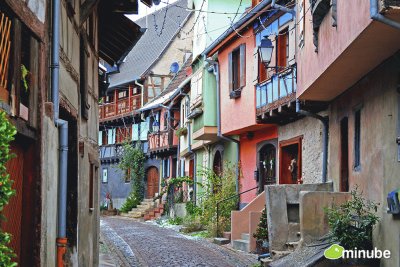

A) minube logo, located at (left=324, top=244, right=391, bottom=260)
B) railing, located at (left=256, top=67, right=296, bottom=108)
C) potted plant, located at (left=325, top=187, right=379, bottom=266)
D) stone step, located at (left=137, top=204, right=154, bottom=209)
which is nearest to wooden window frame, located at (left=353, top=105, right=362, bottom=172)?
potted plant, located at (left=325, top=187, right=379, bottom=266)

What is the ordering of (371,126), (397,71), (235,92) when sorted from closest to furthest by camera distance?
(397,71) < (371,126) < (235,92)

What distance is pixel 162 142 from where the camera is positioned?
133ft

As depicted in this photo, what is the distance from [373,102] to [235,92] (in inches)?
450

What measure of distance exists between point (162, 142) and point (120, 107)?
10.3 metres

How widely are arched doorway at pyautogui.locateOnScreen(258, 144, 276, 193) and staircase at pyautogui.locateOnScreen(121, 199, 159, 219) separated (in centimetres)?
1620

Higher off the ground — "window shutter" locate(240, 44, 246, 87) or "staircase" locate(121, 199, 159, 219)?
"window shutter" locate(240, 44, 246, 87)

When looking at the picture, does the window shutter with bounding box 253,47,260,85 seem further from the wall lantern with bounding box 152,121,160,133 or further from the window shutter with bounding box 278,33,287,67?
the wall lantern with bounding box 152,121,160,133

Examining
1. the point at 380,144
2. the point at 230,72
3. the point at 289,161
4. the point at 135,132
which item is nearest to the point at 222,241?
the point at 289,161

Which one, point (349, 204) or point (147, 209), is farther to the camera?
point (147, 209)

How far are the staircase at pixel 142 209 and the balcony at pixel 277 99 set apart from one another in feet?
61.2

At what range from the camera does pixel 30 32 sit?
6.63 m

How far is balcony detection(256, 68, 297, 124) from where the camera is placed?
16906 mm

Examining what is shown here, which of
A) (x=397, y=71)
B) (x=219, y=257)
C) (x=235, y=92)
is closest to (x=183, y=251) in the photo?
(x=219, y=257)

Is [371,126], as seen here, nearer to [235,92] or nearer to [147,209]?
[235,92]
